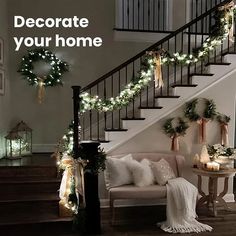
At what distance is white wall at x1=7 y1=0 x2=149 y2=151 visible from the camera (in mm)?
6664

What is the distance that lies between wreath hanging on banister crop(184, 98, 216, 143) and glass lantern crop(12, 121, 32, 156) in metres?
3.00

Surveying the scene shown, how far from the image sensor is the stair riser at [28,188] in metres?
4.87

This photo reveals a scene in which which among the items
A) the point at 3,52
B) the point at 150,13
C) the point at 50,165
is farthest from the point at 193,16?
the point at 50,165

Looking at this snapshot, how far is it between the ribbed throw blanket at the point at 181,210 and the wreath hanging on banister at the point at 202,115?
1.12 m

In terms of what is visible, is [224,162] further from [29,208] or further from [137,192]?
[29,208]

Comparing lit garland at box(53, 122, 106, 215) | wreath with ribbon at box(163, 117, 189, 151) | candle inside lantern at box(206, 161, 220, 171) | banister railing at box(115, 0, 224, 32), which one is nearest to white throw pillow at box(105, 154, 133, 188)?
lit garland at box(53, 122, 106, 215)

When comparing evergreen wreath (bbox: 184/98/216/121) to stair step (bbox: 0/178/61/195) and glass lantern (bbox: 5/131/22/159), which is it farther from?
glass lantern (bbox: 5/131/22/159)

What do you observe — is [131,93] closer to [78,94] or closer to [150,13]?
[78,94]

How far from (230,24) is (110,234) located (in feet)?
12.4

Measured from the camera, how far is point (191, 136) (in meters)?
5.56

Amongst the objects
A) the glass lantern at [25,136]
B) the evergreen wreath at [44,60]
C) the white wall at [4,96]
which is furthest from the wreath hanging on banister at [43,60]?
the glass lantern at [25,136]

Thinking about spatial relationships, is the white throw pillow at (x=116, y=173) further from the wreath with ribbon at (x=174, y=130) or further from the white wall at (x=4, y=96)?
the white wall at (x=4, y=96)

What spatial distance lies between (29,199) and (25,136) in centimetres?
221

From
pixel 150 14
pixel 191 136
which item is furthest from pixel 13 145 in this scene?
pixel 150 14
